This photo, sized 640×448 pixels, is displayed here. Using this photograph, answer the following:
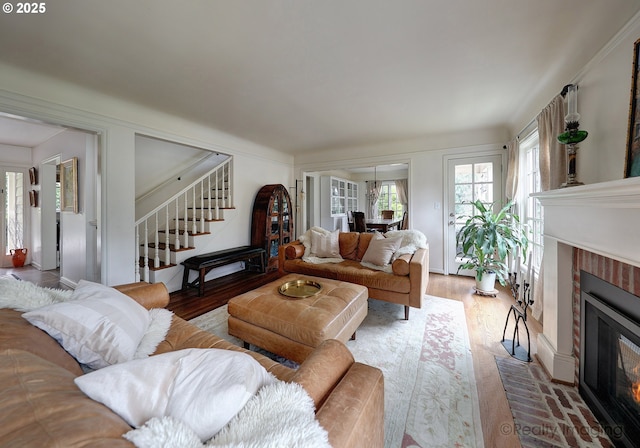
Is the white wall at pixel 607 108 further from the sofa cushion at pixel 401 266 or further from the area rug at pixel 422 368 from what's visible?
the area rug at pixel 422 368

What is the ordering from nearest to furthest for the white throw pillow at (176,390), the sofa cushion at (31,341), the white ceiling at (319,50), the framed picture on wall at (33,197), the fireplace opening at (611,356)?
the white throw pillow at (176,390) → the sofa cushion at (31,341) → the fireplace opening at (611,356) → the white ceiling at (319,50) → the framed picture on wall at (33,197)

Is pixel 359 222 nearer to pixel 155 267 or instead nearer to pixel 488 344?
pixel 488 344

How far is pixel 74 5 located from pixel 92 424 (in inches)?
89.4

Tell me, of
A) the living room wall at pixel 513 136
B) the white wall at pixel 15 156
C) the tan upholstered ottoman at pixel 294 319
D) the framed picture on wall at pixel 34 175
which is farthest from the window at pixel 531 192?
the white wall at pixel 15 156

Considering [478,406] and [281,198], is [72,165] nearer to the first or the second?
[281,198]

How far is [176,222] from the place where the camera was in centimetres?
342

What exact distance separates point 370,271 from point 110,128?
3333 mm

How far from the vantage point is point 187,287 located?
11.4 feet

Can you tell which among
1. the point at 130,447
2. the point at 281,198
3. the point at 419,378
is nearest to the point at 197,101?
the point at 281,198

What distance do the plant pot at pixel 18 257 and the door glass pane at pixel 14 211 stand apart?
0.18 m

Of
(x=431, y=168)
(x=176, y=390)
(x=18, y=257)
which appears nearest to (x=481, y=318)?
(x=431, y=168)

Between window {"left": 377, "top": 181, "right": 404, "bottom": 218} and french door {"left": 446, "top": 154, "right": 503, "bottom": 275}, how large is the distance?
11.8 ft

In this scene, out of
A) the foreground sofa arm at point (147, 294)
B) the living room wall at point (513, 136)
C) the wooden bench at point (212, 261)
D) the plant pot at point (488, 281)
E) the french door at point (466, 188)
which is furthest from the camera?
the french door at point (466, 188)

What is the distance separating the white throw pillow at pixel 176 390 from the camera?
1.91 feet
